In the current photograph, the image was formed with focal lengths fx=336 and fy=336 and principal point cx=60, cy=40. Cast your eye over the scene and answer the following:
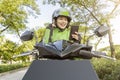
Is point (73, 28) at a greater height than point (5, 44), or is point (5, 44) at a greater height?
point (73, 28)

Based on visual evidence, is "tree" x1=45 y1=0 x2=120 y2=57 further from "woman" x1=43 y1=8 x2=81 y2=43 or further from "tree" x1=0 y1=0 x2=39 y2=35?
"woman" x1=43 y1=8 x2=81 y2=43

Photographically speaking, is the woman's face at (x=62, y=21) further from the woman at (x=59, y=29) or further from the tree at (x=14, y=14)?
the tree at (x=14, y=14)

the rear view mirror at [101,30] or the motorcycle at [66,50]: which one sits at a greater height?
the rear view mirror at [101,30]

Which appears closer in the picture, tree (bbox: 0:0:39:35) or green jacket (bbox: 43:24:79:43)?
green jacket (bbox: 43:24:79:43)

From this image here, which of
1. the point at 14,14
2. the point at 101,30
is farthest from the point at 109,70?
the point at 14,14

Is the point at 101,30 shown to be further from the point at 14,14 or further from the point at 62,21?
the point at 14,14

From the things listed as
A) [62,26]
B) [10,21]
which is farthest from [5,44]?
[62,26]

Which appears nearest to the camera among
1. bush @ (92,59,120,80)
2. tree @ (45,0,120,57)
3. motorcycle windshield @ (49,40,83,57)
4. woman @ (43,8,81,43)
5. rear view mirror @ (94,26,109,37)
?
motorcycle windshield @ (49,40,83,57)

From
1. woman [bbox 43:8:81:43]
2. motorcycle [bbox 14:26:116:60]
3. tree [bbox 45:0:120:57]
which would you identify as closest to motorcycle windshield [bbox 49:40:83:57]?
motorcycle [bbox 14:26:116:60]

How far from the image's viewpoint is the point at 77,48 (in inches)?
120

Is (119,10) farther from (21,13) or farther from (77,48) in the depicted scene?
(77,48)

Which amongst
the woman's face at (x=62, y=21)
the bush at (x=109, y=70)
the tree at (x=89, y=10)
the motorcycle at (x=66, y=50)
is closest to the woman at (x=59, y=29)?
the woman's face at (x=62, y=21)

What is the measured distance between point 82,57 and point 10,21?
3423cm

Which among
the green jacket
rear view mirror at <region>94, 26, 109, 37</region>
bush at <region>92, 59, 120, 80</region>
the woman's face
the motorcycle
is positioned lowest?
bush at <region>92, 59, 120, 80</region>
